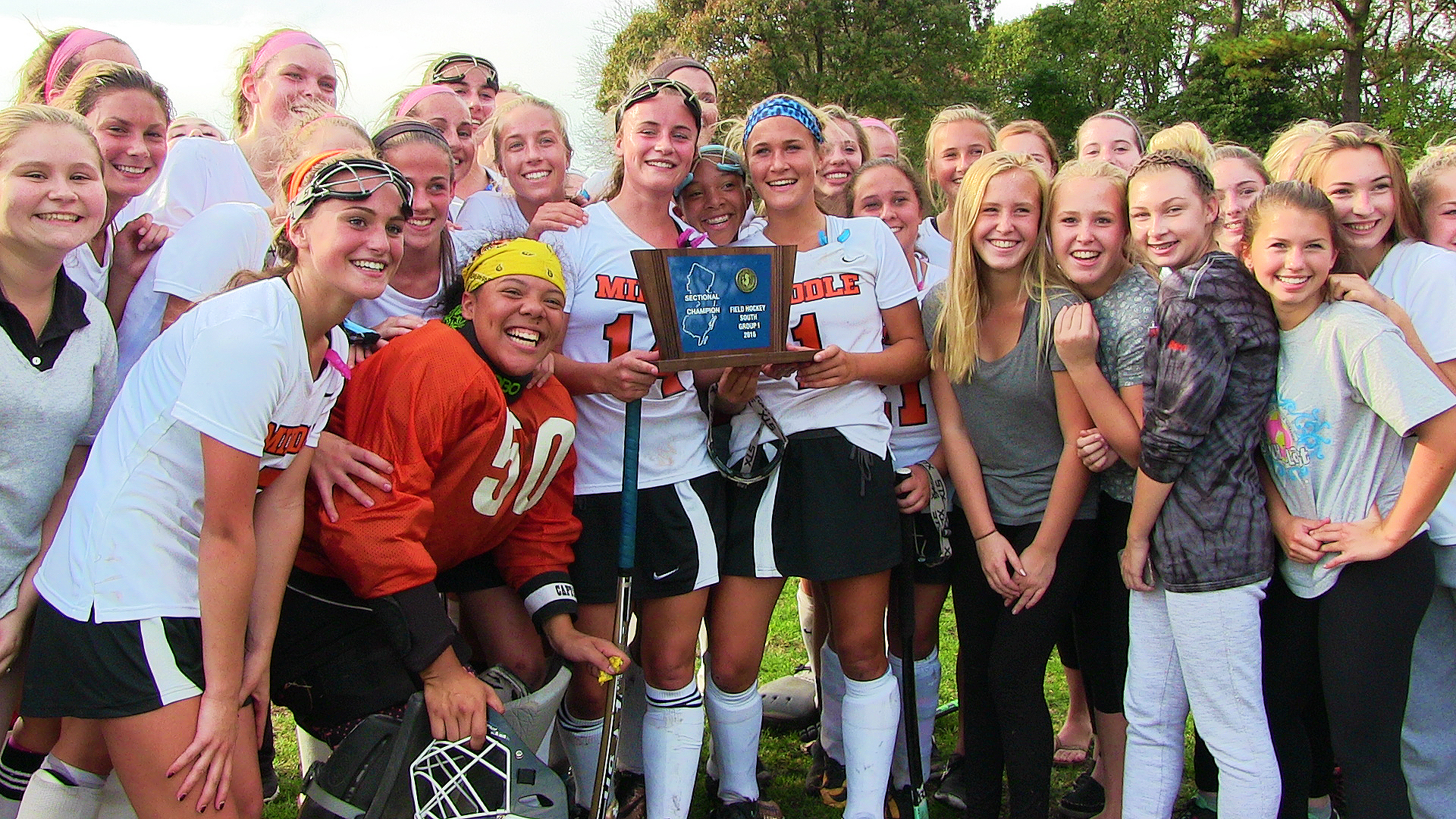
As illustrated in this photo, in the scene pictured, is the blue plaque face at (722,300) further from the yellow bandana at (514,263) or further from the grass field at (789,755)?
the grass field at (789,755)

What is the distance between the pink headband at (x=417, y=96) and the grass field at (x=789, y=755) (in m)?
2.75

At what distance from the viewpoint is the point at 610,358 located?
3.17 m

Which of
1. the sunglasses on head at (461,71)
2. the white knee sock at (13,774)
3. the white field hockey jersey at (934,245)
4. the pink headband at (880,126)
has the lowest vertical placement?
the white knee sock at (13,774)

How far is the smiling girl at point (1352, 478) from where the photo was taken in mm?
2611

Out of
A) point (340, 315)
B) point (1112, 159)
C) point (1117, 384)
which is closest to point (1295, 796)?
point (1117, 384)

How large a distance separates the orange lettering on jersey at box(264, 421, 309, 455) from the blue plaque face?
1.08 m

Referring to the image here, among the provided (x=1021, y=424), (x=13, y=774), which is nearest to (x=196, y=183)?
(x=13, y=774)

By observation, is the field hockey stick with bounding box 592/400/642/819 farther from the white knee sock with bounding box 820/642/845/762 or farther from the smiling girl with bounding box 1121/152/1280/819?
the smiling girl with bounding box 1121/152/1280/819

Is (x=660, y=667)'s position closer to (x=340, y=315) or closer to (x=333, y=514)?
(x=333, y=514)

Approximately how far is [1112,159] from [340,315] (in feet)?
11.1

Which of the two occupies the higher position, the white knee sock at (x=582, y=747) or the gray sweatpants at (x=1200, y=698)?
the gray sweatpants at (x=1200, y=698)

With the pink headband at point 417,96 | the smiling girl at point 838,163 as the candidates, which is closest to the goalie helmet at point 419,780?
the smiling girl at point 838,163

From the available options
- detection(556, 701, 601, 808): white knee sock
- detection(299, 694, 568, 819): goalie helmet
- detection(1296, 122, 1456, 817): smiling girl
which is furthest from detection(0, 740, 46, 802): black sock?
detection(1296, 122, 1456, 817): smiling girl

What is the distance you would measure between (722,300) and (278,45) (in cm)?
241
